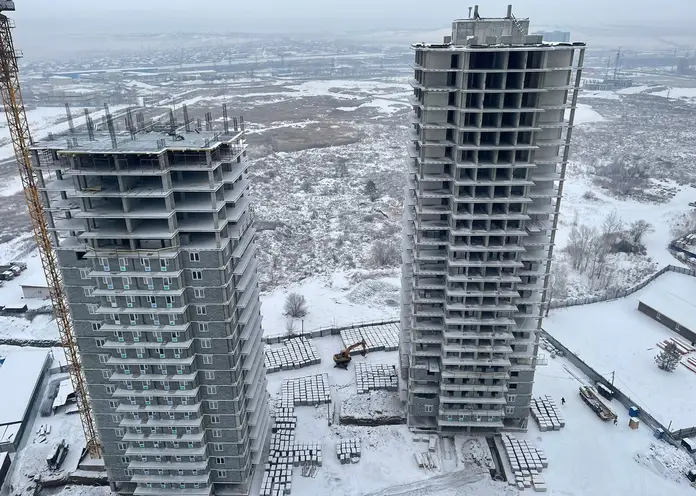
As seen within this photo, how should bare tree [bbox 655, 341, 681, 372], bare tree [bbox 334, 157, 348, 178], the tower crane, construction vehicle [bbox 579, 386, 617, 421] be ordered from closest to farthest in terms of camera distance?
the tower crane < construction vehicle [bbox 579, 386, 617, 421] < bare tree [bbox 655, 341, 681, 372] < bare tree [bbox 334, 157, 348, 178]

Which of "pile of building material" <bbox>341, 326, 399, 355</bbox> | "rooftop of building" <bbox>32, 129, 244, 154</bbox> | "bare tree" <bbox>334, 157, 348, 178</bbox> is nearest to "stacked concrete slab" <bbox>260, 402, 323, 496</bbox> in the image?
"pile of building material" <bbox>341, 326, 399, 355</bbox>

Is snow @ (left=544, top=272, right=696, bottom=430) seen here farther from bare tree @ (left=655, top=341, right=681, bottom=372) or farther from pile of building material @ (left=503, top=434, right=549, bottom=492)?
pile of building material @ (left=503, top=434, right=549, bottom=492)

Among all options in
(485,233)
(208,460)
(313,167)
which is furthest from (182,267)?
(313,167)

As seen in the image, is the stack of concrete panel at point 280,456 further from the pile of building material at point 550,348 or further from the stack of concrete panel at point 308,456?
the pile of building material at point 550,348

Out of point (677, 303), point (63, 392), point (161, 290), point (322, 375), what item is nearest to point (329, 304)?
point (322, 375)

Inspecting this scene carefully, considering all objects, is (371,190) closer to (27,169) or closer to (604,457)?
(604,457)
